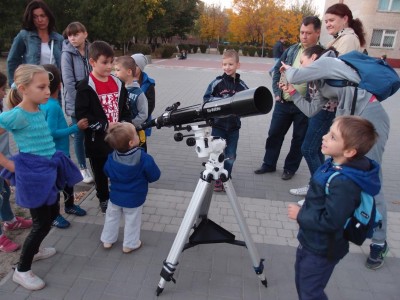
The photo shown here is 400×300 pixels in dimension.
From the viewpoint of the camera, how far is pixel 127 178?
2.57m

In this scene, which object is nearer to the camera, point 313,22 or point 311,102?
point 311,102

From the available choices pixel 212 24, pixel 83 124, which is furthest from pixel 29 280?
pixel 212 24

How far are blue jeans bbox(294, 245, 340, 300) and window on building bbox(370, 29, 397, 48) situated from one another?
32.0m

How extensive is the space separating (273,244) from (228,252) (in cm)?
45

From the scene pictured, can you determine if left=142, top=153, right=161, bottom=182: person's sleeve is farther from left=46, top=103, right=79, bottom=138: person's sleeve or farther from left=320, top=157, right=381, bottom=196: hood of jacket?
left=320, top=157, right=381, bottom=196: hood of jacket

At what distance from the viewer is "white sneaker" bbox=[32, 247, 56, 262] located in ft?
8.48

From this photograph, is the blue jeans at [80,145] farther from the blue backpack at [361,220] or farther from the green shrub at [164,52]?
the green shrub at [164,52]

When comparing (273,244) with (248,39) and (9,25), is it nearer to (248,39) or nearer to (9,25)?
(9,25)

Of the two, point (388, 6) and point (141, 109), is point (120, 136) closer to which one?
point (141, 109)

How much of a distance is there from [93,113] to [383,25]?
3176 centimetres

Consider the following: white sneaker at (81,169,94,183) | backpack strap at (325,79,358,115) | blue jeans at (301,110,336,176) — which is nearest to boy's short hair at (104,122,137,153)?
backpack strap at (325,79,358,115)

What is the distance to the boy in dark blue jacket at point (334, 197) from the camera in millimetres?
1624

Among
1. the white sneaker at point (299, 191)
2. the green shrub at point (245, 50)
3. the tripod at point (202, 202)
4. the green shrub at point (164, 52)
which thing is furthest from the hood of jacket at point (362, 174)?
the green shrub at point (245, 50)

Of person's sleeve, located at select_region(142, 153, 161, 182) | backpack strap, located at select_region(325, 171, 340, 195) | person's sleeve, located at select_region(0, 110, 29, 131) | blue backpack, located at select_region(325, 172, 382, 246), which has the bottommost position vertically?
person's sleeve, located at select_region(142, 153, 161, 182)
